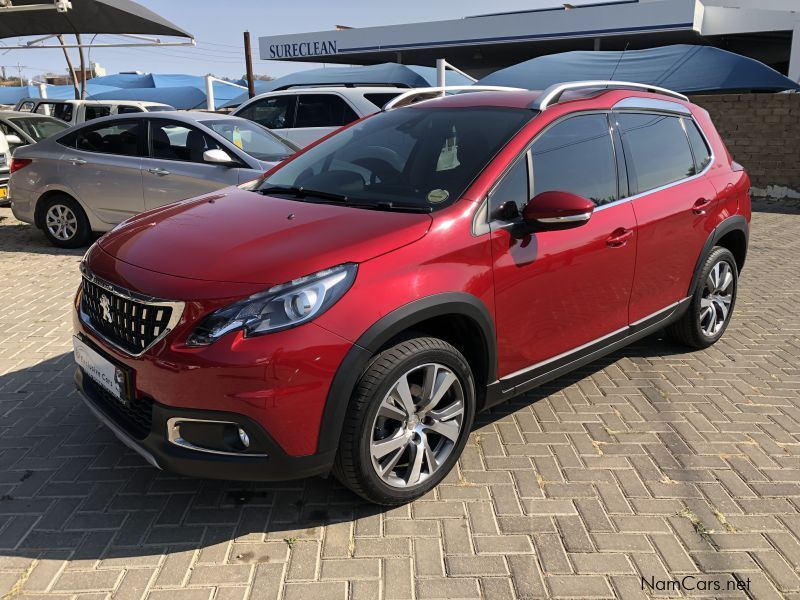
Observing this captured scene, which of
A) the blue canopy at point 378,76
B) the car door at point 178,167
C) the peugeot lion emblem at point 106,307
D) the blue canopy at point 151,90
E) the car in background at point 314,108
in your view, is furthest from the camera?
the blue canopy at point 151,90

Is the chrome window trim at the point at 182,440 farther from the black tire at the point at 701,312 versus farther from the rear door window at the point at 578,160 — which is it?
the black tire at the point at 701,312

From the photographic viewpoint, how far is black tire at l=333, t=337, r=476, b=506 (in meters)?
2.61

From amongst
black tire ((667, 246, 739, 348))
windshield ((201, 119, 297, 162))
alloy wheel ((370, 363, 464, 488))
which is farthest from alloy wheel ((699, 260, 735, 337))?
windshield ((201, 119, 297, 162))

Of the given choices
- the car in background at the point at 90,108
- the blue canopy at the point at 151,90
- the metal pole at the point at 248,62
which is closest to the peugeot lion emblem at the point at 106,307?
the car in background at the point at 90,108

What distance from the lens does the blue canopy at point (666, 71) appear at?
623 inches

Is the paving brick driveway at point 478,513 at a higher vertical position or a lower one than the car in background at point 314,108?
lower

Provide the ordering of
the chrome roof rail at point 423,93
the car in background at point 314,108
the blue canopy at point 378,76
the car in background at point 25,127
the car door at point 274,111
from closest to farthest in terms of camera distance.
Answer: the chrome roof rail at point 423,93 < the car in background at point 314,108 < the car door at point 274,111 < the car in background at point 25,127 < the blue canopy at point 378,76

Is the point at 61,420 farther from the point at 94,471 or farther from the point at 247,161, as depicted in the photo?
the point at 247,161

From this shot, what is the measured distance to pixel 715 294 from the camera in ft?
15.7

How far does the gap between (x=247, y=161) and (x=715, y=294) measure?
4712mm

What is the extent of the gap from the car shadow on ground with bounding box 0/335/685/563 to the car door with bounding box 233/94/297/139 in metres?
7.88

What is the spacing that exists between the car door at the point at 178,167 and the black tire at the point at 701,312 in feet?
15.6

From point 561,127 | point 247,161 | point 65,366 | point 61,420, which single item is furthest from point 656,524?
point 247,161

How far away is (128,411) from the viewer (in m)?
2.73
